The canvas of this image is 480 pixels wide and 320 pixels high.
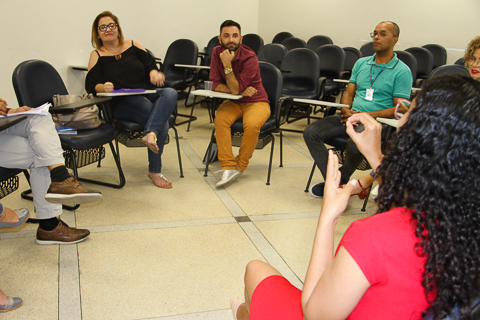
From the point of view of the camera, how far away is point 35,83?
87.7 inches

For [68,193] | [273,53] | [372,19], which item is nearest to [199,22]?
[273,53]

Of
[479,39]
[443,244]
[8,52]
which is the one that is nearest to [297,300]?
[443,244]

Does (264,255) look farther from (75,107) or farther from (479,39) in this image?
(479,39)

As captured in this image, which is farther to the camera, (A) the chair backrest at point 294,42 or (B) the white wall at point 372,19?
(A) the chair backrest at point 294,42

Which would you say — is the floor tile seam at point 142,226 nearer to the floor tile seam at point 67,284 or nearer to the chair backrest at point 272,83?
the floor tile seam at point 67,284

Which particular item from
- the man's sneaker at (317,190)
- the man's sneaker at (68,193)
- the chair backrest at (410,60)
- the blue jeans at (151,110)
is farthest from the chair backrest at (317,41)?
the man's sneaker at (68,193)

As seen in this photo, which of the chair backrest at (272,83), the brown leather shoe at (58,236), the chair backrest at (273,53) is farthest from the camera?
the chair backrest at (273,53)

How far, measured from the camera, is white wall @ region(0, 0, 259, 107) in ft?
11.4

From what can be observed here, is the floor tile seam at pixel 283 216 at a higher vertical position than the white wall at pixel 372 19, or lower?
lower

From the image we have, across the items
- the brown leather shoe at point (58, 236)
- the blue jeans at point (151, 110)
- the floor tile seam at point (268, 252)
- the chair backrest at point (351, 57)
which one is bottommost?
the floor tile seam at point (268, 252)

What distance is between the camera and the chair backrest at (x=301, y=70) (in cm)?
422

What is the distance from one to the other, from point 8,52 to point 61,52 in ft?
1.96

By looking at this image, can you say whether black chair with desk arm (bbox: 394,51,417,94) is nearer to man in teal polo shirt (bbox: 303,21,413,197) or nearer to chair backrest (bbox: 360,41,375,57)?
man in teal polo shirt (bbox: 303,21,413,197)

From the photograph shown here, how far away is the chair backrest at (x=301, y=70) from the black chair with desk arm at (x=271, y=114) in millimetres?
1247
